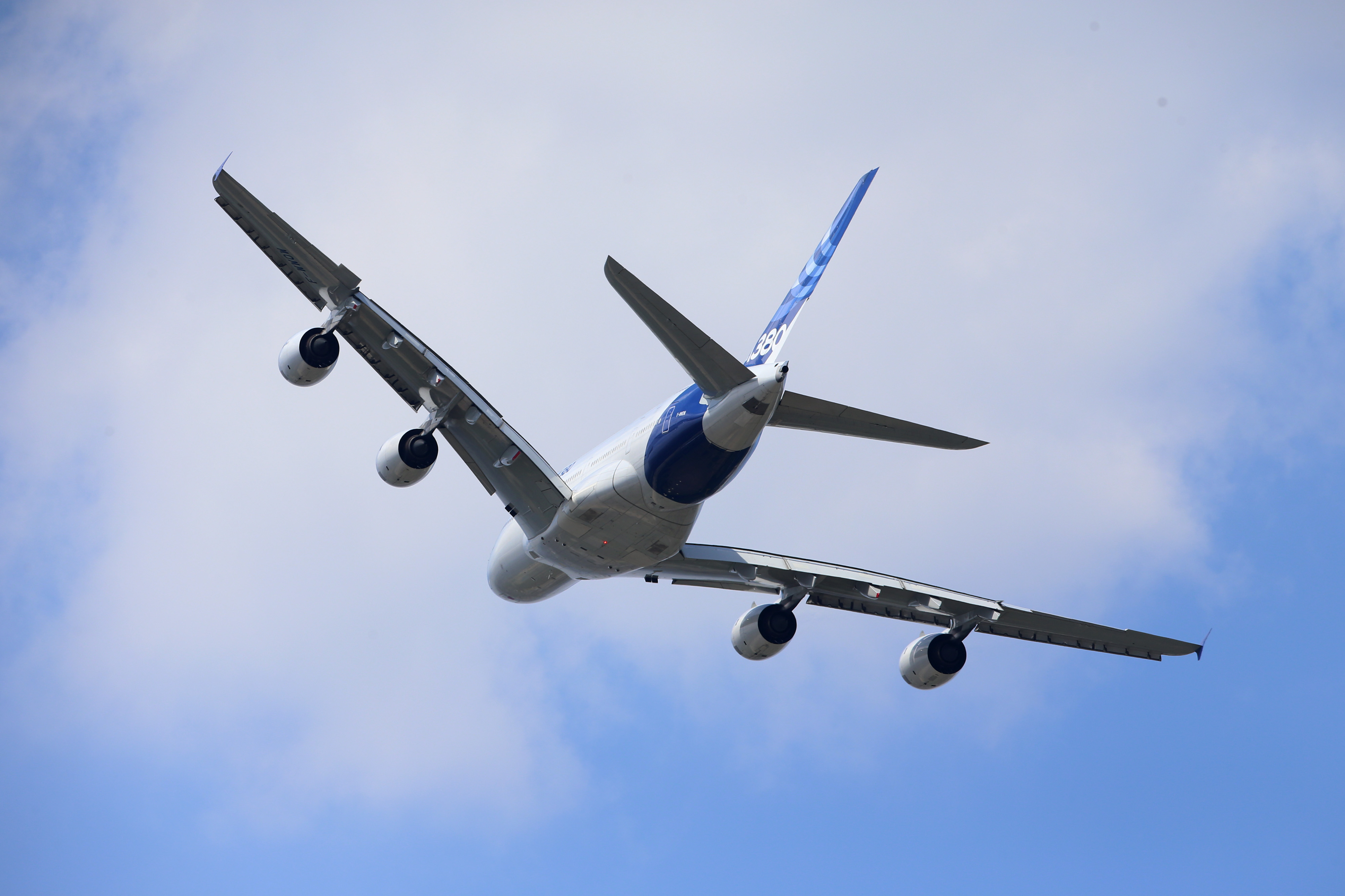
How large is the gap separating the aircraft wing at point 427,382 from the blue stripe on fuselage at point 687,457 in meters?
2.49

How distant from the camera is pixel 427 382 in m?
21.8

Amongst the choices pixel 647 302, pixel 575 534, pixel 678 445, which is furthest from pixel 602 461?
pixel 647 302

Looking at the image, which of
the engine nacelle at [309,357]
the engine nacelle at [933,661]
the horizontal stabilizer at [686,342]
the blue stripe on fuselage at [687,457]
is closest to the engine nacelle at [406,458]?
the engine nacelle at [309,357]

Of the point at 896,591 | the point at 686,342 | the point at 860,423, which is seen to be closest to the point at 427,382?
the point at 686,342

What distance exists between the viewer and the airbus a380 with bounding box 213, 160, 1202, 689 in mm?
18547

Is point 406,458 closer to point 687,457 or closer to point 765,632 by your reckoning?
point 687,457

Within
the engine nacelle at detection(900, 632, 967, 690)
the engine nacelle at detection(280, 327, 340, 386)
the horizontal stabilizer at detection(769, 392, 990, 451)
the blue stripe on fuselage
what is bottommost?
the engine nacelle at detection(900, 632, 967, 690)

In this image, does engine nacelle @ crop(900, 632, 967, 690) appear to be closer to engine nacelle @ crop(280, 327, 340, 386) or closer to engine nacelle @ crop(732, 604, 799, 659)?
engine nacelle @ crop(732, 604, 799, 659)

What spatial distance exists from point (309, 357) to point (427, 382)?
220 cm

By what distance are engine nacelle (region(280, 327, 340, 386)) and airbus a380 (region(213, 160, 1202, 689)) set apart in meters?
0.03

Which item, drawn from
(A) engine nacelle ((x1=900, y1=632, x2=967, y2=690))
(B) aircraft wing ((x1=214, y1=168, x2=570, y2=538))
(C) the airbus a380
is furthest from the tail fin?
(A) engine nacelle ((x1=900, y1=632, x2=967, y2=690))

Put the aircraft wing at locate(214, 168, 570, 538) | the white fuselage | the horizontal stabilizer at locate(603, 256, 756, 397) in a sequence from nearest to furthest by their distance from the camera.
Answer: the horizontal stabilizer at locate(603, 256, 756, 397) → the white fuselage → the aircraft wing at locate(214, 168, 570, 538)

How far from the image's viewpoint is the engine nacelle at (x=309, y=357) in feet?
70.2

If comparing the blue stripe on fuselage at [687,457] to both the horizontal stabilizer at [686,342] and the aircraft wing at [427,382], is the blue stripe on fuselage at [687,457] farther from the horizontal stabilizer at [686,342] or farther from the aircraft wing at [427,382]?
the aircraft wing at [427,382]
